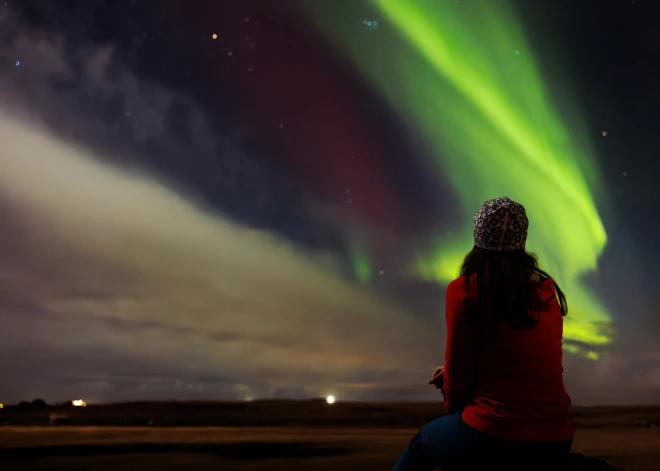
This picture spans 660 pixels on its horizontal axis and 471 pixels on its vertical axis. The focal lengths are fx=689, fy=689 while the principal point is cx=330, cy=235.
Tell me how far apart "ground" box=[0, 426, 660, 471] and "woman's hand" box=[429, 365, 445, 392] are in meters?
5.25

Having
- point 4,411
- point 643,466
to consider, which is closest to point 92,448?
point 643,466

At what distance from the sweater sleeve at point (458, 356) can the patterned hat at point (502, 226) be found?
275mm

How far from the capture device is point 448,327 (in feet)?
8.90

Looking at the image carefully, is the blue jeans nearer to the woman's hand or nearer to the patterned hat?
the woman's hand

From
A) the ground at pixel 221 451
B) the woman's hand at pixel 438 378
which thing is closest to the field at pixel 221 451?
the ground at pixel 221 451

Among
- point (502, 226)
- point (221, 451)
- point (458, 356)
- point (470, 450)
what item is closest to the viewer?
point (470, 450)

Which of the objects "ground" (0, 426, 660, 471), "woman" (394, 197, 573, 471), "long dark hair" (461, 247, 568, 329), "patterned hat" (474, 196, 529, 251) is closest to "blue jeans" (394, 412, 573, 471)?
"woman" (394, 197, 573, 471)

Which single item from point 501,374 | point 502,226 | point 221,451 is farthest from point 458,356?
point 221,451

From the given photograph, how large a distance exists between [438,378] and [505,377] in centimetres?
33

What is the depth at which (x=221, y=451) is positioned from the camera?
9.80m

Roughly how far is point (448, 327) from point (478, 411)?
1.10 feet

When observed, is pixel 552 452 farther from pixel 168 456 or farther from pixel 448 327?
pixel 168 456

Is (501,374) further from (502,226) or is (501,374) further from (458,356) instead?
(502,226)

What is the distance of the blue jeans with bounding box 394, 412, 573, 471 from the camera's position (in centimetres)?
250
